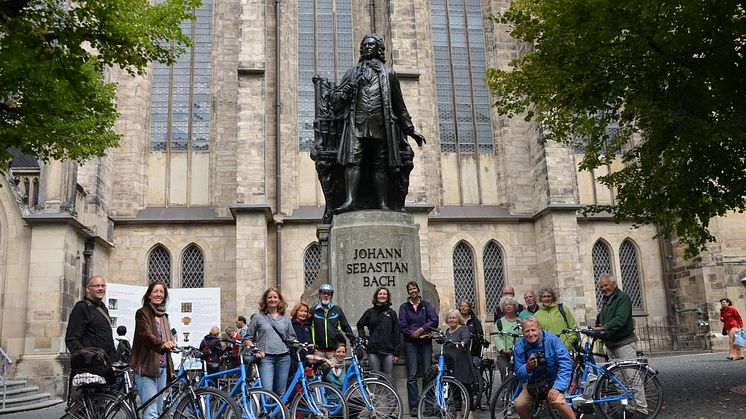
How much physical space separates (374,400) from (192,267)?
15424mm

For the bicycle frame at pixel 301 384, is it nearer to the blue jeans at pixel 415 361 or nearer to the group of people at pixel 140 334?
the group of people at pixel 140 334

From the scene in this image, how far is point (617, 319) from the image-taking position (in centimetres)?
693

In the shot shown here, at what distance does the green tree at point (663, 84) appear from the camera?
29.0ft

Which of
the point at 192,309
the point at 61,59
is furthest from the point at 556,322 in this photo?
the point at 192,309

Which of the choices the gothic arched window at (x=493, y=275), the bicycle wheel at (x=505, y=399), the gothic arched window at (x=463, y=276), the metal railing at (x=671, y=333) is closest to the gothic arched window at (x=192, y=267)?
the gothic arched window at (x=463, y=276)

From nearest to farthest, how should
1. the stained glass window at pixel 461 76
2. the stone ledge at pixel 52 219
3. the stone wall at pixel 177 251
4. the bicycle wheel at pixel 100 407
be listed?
1. the bicycle wheel at pixel 100 407
2. the stone ledge at pixel 52 219
3. the stone wall at pixel 177 251
4. the stained glass window at pixel 461 76

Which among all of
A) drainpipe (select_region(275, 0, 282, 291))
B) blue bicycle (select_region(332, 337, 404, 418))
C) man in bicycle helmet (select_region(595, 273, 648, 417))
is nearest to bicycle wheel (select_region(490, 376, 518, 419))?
blue bicycle (select_region(332, 337, 404, 418))

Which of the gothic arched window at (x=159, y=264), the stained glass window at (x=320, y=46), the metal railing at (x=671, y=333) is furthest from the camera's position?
the stained glass window at (x=320, y=46)

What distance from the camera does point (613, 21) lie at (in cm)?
990

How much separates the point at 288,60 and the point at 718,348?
16945 millimetres

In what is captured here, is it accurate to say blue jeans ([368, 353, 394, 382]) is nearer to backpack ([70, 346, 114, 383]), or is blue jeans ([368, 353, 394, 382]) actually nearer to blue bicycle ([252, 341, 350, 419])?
blue bicycle ([252, 341, 350, 419])

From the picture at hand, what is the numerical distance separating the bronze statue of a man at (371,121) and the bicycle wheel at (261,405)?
2937 mm

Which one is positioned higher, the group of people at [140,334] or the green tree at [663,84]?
the green tree at [663,84]

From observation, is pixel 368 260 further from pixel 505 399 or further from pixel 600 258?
pixel 600 258
